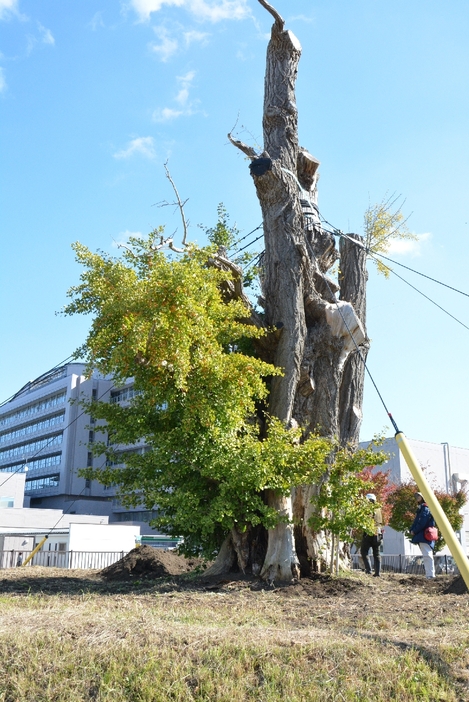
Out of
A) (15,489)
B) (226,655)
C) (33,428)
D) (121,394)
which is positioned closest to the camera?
(226,655)

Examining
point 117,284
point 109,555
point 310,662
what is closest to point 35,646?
point 310,662

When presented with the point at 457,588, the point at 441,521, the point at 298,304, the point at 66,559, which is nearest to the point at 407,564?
the point at 66,559

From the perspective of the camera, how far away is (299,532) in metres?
13.1

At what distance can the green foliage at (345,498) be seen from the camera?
1183cm

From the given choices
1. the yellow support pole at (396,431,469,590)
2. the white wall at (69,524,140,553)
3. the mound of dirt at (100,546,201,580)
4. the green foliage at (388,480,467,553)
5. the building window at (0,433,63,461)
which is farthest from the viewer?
the building window at (0,433,63,461)

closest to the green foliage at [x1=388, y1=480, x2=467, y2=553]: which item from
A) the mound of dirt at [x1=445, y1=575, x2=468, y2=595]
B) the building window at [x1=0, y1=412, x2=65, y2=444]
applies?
the mound of dirt at [x1=445, y1=575, x2=468, y2=595]

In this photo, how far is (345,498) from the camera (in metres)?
11.9

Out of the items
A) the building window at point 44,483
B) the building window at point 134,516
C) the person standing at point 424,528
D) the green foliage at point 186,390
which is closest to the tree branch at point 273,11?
the green foliage at point 186,390

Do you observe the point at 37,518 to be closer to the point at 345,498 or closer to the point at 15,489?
the point at 15,489

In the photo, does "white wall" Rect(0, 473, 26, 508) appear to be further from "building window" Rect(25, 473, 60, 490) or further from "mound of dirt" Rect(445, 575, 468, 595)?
"mound of dirt" Rect(445, 575, 468, 595)

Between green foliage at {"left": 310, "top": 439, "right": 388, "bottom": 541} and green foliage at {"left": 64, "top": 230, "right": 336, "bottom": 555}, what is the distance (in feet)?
2.13

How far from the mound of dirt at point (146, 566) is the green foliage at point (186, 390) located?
6.32ft

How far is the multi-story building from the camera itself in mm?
65500

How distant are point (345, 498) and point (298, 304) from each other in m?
3.95
